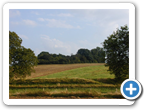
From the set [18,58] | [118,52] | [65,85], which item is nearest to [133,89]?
[118,52]

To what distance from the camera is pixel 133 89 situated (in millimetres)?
4184

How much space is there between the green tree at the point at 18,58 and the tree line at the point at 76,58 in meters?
0.79

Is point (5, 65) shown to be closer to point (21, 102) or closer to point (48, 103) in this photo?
point (21, 102)

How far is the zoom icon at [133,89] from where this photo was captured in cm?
409

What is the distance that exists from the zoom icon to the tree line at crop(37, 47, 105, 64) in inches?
211

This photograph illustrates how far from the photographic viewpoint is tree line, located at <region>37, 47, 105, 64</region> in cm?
984

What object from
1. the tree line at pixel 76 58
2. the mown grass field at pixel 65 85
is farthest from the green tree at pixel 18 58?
the mown grass field at pixel 65 85

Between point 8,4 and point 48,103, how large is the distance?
4853 millimetres

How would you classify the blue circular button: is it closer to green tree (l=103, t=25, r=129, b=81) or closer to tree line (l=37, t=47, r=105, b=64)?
green tree (l=103, t=25, r=129, b=81)

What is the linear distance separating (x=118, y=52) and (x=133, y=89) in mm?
5661

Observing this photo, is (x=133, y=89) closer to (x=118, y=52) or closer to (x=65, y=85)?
(x=118, y=52)

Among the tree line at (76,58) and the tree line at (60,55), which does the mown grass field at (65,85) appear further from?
the tree line at (76,58)

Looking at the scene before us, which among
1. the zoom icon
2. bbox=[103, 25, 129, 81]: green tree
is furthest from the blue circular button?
bbox=[103, 25, 129, 81]: green tree

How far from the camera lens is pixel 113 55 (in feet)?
31.7
